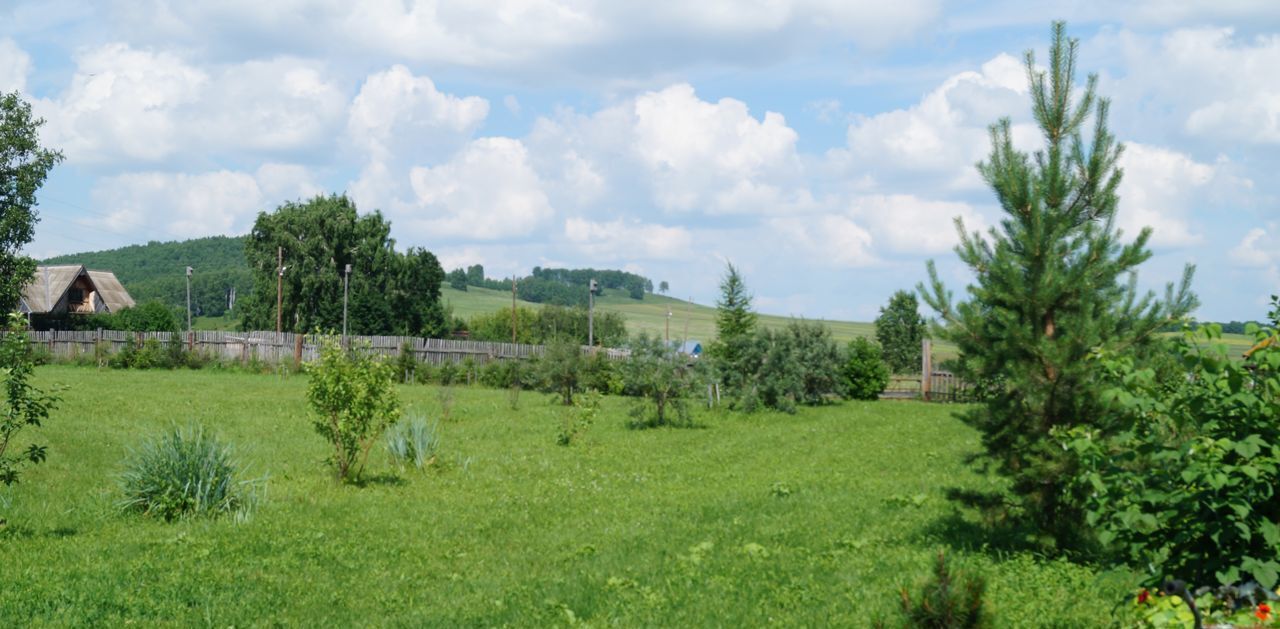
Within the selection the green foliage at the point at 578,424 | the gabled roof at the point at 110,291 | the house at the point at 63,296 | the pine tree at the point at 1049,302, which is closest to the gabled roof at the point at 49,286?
the house at the point at 63,296

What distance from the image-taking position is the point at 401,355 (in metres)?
40.0

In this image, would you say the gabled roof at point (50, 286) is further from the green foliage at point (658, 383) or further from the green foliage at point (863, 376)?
the green foliage at point (863, 376)

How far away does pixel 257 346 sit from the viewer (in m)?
46.0

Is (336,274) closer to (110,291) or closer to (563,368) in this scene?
(110,291)

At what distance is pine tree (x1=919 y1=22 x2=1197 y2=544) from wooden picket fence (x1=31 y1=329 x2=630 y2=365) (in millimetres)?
32561

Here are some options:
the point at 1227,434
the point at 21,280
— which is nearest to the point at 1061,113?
the point at 1227,434

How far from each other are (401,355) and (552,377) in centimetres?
1309

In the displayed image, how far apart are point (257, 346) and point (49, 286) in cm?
2708

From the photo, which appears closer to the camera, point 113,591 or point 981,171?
point 113,591

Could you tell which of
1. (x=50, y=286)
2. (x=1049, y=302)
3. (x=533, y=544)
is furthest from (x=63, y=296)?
(x=1049, y=302)

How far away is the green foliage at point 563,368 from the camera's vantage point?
2869 centimetres

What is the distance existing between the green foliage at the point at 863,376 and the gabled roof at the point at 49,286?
51.0 m

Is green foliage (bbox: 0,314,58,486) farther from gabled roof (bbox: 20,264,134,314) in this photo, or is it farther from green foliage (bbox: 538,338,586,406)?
gabled roof (bbox: 20,264,134,314)

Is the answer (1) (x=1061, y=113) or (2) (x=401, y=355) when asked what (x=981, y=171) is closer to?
(1) (x=1061, y=113)
